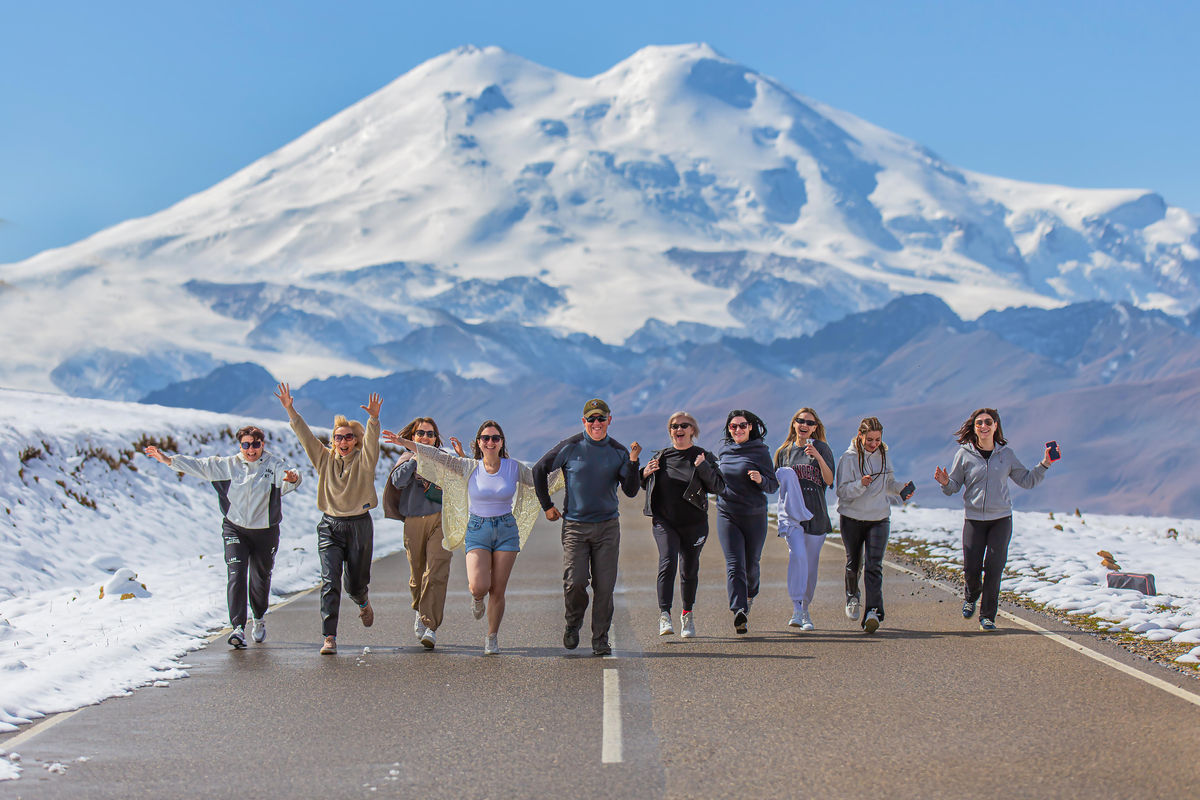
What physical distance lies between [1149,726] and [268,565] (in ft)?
21.5

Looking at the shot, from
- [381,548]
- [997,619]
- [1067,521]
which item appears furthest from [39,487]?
[1067,521]

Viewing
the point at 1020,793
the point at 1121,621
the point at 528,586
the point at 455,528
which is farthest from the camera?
the point at 528,586

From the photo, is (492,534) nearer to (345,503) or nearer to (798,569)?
(345,503)

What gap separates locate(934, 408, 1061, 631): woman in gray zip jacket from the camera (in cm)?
1033

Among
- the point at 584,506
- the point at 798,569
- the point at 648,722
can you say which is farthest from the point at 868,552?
the point at 648,722

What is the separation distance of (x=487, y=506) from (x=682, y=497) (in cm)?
157

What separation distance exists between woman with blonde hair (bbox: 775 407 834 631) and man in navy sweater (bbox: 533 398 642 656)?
1.88m

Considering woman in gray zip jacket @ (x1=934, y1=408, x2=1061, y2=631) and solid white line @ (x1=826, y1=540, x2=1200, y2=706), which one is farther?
woman in gray zip jacket @ (x1=934, y1=408, x2=1061, y2=631)

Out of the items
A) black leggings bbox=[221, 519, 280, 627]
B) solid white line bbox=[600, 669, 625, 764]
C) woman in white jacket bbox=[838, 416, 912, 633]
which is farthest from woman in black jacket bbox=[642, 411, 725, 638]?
black leggings bbox=[221, 519, 280, 627]

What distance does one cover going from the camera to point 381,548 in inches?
846

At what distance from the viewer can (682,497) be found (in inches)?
391

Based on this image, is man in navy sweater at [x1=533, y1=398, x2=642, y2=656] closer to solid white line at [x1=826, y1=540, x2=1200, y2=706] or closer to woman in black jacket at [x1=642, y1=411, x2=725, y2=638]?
woman in black jacket at [x1=642, y1=411, x2=725, y2=638]

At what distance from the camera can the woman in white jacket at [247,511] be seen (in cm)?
988

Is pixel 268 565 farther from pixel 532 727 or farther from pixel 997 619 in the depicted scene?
pixel 997 619
